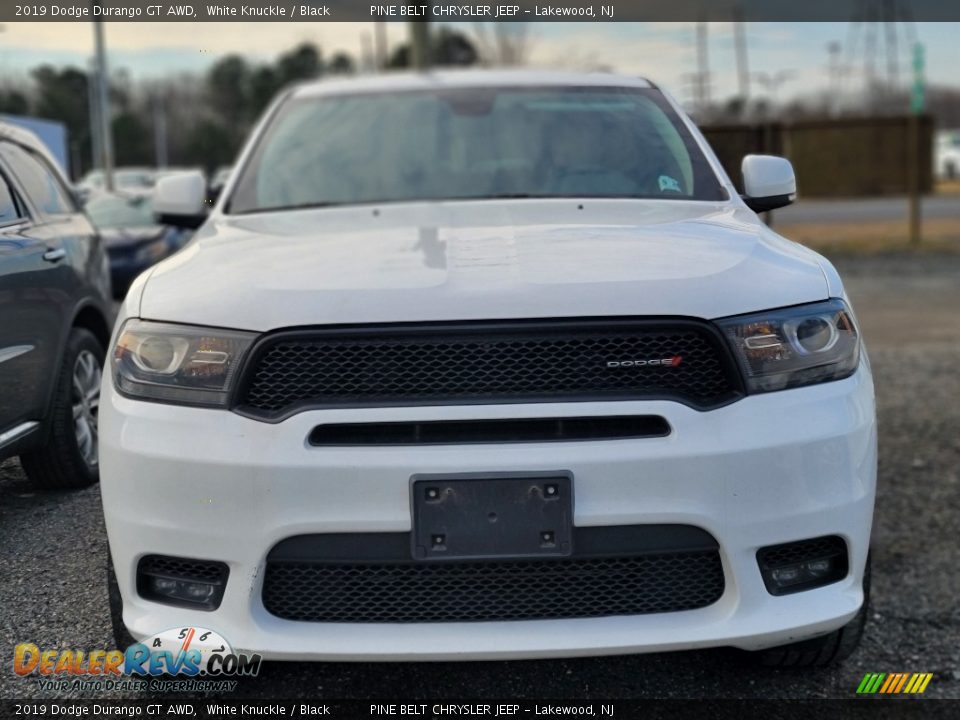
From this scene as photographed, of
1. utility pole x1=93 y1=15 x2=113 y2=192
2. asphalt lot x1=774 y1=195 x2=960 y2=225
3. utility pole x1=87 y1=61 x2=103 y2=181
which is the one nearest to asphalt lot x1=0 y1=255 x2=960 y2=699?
utility pole x1=93 y1=15 x2=113 y2=192

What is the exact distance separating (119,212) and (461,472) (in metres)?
8.88

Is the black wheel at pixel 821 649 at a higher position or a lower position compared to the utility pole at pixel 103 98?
lower

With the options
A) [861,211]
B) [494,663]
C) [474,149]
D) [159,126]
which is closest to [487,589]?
[494,663]

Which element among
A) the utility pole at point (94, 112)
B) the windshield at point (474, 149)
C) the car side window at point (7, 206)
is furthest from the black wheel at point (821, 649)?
the utility pole at point (94, 112)

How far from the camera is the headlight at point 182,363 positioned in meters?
2.18

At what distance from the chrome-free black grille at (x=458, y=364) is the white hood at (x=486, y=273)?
0.03 meters

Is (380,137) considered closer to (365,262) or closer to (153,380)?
(365,262)

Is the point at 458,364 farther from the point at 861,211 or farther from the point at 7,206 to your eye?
the point at 861,211

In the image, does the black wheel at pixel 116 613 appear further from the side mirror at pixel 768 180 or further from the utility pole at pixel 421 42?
the utility pole at pixel 421 42

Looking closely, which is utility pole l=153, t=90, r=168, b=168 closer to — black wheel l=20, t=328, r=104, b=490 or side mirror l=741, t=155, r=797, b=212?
black wheel l=20, t=328, r=104, b=490

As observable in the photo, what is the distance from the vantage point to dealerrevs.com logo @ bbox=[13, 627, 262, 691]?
217cm

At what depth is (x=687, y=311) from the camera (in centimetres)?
219

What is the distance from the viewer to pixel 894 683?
281cm

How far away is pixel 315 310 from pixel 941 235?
57.0 ft
